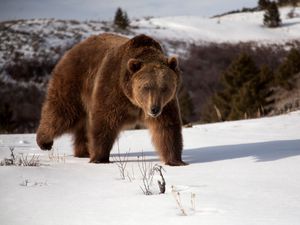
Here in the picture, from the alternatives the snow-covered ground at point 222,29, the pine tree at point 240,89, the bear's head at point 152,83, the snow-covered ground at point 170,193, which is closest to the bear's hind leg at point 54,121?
the snow-covered ground at point 170,193

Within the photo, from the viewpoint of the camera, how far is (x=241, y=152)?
6273mm

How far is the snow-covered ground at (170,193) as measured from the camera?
294 centimetres

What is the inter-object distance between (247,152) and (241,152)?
0.09 m

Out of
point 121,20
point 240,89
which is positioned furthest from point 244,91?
point 121,20

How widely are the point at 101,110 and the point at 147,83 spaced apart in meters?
0.75

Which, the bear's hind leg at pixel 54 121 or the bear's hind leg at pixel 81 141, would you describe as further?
the bear's hind leg at pixel 81 141

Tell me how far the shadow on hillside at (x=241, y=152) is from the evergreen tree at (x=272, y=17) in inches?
1867

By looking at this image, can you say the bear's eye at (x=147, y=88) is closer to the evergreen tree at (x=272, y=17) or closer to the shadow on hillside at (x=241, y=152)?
the shadow on hillside at (x=241, y=152)

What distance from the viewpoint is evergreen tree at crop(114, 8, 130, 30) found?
4762 centimetres

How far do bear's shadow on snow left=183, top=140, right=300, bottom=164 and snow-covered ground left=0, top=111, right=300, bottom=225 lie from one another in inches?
0.6

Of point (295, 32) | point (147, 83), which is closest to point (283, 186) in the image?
point (147, 83)

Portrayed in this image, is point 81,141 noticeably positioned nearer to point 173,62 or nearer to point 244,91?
point 173,62

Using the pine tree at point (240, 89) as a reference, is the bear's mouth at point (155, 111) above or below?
above

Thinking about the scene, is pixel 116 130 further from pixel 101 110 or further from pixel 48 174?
pixel 48 174
